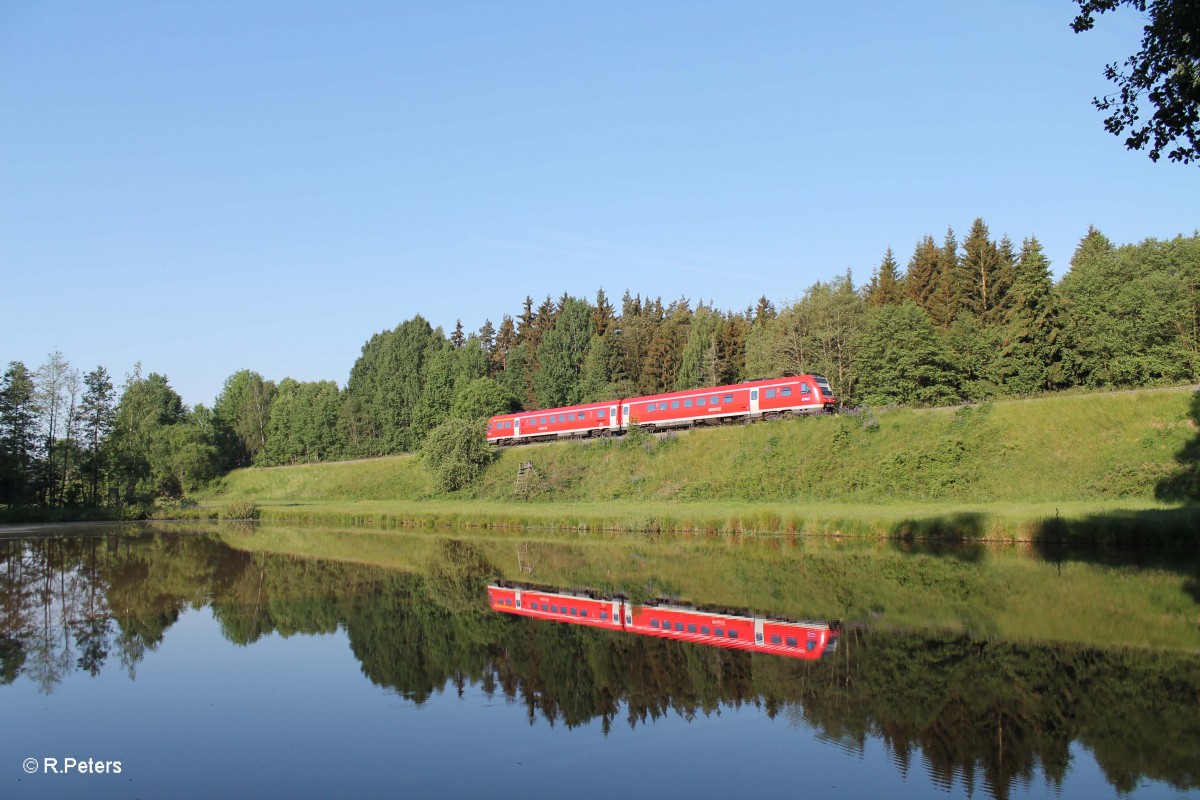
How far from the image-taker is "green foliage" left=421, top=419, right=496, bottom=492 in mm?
58562

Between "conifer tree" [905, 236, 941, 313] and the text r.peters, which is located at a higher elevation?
"conifer tree" [905, 236, 941, 313]

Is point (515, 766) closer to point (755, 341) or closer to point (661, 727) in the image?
point (661, 727)

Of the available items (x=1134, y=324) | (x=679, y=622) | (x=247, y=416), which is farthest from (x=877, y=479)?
(x=247, y=416)

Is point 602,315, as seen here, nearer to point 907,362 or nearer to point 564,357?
point 564,357

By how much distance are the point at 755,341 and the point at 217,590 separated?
185 ft

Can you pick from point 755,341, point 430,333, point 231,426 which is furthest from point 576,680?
point 231,426

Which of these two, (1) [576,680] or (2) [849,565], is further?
(2) [849,565]

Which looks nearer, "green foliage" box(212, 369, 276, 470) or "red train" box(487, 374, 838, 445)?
"red train" box(487, 374, 838, 445)

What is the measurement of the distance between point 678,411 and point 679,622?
36.3 metres

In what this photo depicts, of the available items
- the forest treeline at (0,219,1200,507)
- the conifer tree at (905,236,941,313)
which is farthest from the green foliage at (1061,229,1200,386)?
the conifer tree at (905,236,941,313)

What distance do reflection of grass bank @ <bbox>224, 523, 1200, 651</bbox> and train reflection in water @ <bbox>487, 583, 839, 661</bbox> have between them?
1093mm

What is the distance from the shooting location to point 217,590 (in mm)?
23844

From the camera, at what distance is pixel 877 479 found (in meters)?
40.9

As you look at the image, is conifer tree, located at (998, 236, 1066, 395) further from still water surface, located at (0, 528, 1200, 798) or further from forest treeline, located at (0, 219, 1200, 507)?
still water surface, located at (0, 528, 1200, 798)
